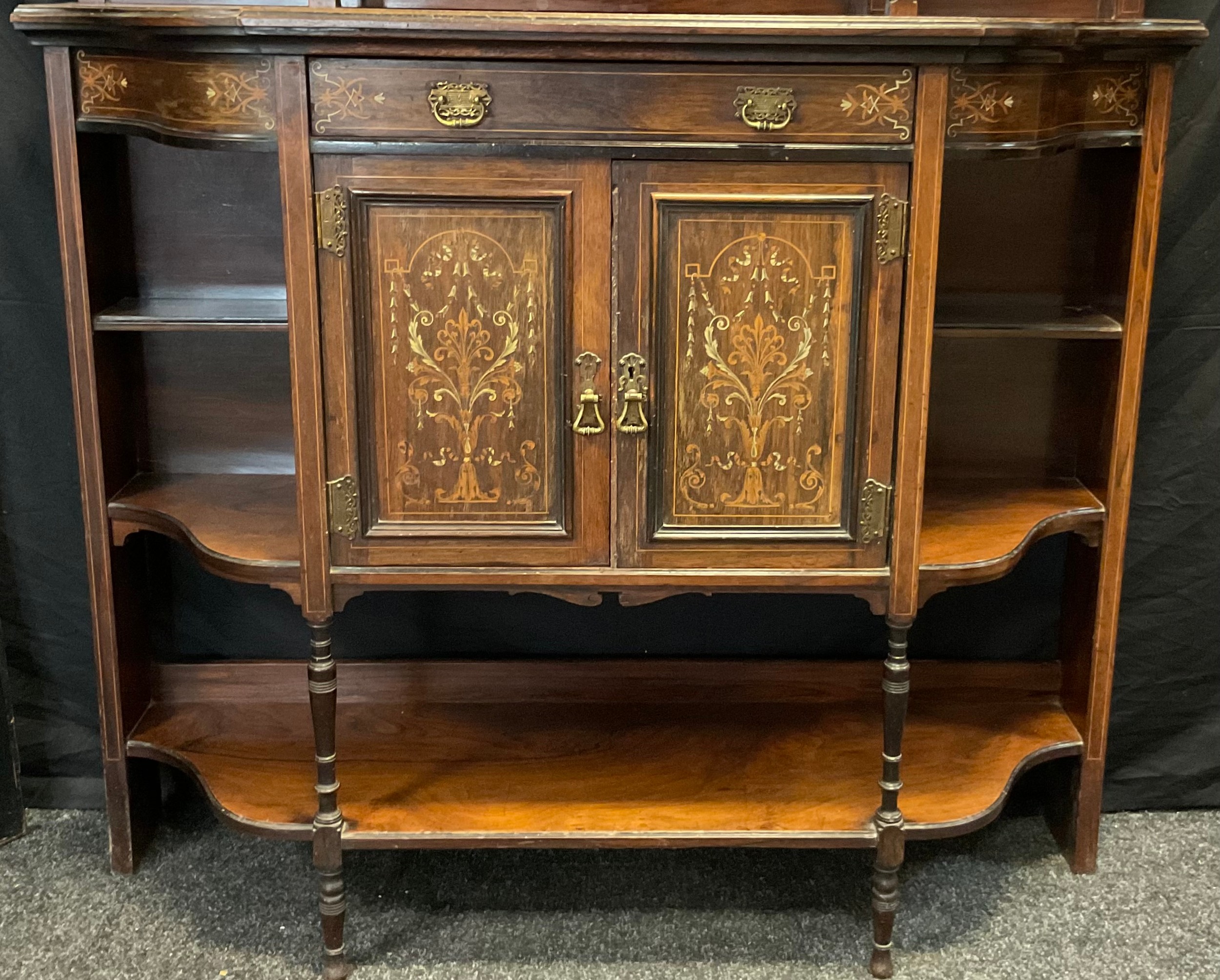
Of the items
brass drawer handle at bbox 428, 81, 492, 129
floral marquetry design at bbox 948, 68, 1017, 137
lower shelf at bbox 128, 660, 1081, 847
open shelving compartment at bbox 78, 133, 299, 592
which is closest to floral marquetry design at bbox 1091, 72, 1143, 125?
floral marquetry design at bbox 948, 68, 1017, 137

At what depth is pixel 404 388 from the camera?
2057 mm

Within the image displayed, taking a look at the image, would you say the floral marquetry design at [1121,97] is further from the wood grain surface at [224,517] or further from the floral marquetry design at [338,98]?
the wood grain surface at [224,517]

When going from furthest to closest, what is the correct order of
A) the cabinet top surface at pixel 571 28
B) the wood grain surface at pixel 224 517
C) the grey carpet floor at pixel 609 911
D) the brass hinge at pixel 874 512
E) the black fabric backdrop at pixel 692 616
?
the black fabric backdrop at pixel 692 616 → the grey carpet floor at pixel 609 911 → the wood grain surface at pixel 224 517 → the brass hinge at pixel 874 512 → the cabinet top surface at pixel 571 28

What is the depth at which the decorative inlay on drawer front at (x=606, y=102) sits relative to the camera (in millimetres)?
1940

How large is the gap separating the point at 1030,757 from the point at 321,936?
1.38 metres

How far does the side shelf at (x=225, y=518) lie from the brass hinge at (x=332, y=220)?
53 cm

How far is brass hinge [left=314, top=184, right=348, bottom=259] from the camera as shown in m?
1.96

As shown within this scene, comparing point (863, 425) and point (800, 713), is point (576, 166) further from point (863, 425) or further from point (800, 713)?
point (800, 713)

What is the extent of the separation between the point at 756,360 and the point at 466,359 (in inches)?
18.0

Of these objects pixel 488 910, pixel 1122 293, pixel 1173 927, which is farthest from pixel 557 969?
pixel 1122 293

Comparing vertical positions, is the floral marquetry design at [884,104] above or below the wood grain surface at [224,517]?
above

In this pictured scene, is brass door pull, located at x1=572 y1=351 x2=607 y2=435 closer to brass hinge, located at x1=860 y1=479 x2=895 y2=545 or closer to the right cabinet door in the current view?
the right cabinet door

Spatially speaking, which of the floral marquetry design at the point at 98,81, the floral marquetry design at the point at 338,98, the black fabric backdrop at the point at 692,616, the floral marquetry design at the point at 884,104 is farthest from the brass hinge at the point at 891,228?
the floral marquetry design at the point at 98,81

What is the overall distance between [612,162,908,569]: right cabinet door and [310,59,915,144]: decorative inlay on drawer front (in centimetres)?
6
